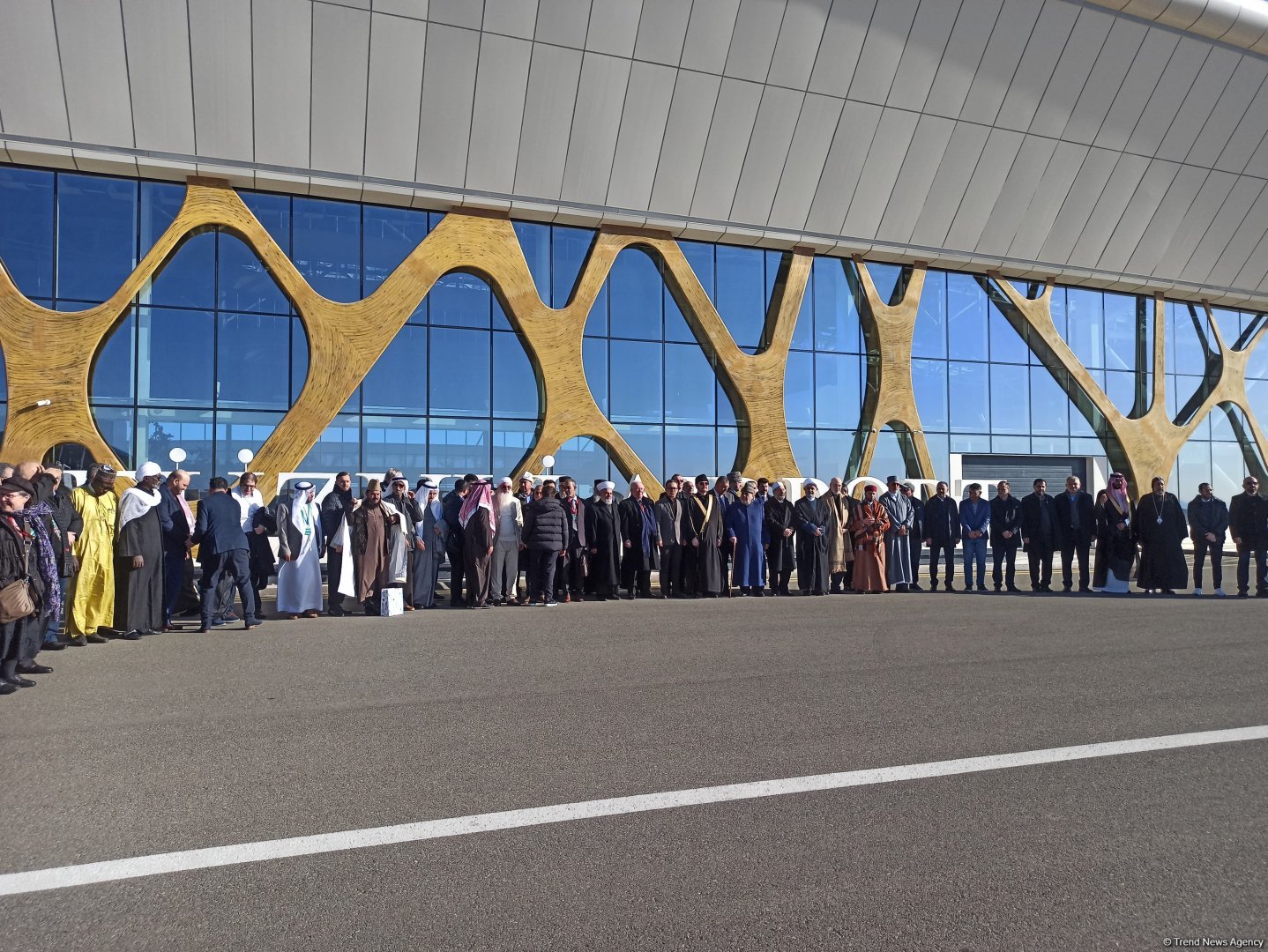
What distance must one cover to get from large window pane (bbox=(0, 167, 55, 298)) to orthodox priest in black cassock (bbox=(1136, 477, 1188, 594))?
19592 millimetres

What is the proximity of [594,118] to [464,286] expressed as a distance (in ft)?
14.7

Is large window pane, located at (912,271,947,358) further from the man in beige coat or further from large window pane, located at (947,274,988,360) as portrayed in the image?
the man in beige coat

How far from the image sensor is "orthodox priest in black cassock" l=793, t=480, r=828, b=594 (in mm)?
15359

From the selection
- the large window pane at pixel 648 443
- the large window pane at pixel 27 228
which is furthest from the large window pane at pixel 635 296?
the large window pane at pixel 27 228

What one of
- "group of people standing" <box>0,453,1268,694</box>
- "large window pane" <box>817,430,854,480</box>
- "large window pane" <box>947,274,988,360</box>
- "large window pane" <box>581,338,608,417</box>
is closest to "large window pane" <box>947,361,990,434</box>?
"large window pane" <box>947,274,988,360</box>

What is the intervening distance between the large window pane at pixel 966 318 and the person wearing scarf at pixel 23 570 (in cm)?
2154

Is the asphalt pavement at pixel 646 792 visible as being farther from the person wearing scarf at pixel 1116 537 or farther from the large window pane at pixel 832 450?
the large window pane at pixel 832 450

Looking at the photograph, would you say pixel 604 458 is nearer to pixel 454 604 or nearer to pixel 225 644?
pixel 454 604

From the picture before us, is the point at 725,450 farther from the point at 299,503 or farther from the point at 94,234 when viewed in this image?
the point at 94,234

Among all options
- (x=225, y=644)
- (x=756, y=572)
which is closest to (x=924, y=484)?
(x=756, y=572)

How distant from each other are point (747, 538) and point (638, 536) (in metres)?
1.84

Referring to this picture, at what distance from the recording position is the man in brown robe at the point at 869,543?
15.6m

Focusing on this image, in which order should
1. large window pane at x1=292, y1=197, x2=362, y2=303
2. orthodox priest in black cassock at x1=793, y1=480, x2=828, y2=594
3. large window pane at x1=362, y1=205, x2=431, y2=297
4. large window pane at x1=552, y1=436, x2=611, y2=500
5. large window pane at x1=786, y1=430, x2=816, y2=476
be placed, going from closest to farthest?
orthodox priest in black cassock at x1=793, y1=480, x2=828, y2=594
large window pane at x1=292, y1=197, x2=362, y2=303
large window pane at x1=362, y1=205, x2=431, y2=297
large window pane at x1=552, y1=436, x2=611, y2=500
large window pane at x1=786, y1=430, x2=816, y2=476

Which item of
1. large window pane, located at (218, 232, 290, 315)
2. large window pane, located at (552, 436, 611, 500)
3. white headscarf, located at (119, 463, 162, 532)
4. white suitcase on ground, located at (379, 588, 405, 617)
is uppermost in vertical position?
large window pane, located at (218, 232, 290, 315)
